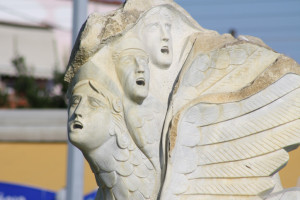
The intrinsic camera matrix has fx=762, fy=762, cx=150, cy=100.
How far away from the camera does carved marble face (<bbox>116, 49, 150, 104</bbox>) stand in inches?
131

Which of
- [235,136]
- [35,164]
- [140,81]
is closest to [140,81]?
[140,81]

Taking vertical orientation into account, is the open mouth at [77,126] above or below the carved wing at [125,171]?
above

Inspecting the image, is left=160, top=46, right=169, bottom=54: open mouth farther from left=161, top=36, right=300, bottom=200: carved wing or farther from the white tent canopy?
the white tent canopy

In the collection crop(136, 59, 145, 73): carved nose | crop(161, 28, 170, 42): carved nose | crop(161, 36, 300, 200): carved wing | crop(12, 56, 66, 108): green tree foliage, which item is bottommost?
crop(161, 36, 300, 200): carved wing

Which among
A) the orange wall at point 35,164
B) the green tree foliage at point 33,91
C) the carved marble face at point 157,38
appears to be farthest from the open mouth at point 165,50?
the green tree foliage at point 33,91

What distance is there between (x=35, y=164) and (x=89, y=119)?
15.8 feet

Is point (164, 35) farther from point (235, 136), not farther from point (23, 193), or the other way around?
point (23, 193)

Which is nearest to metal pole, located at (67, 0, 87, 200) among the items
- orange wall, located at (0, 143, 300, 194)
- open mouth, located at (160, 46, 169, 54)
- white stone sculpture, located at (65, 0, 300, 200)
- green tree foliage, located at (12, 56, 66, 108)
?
white stone sculpture, located at (65, 0, 300, 200)

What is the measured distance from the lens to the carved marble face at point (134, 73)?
333 cm

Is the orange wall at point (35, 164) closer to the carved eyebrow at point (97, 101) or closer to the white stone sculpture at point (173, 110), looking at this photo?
the white stone sculpture at point (173, 110)

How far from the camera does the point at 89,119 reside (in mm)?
3273

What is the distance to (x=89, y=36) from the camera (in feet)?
11.0

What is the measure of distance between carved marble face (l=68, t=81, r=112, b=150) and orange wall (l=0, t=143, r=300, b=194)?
458 centimetres

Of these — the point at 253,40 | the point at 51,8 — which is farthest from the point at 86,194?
the point at 51,8
